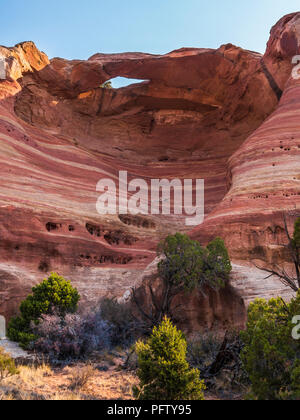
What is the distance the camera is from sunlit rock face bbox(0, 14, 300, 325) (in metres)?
18.3

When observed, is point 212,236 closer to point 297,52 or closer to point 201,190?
point 201,190

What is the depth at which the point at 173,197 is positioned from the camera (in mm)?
29844

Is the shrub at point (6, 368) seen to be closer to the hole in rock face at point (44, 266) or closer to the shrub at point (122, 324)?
the shrub at point (122, 324)

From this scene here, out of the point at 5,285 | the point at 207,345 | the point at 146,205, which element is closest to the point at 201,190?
the point at 146,205

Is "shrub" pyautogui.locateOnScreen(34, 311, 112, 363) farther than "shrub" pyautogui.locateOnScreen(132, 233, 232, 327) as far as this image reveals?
No

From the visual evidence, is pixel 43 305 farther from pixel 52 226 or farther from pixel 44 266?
pixel 52 226

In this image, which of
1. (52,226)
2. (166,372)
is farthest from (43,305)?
(52,226)

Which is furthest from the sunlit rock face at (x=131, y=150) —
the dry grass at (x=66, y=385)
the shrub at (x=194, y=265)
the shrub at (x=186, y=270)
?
the dry grass at (x=66, y=385)

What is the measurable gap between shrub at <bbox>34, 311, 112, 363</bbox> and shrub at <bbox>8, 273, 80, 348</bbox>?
0.45 meters

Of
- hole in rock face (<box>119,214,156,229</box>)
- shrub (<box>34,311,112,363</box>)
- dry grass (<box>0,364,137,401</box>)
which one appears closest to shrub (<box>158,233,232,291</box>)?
shrub (<box>34,311,112,363</box>)

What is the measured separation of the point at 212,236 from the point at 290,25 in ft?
62.4

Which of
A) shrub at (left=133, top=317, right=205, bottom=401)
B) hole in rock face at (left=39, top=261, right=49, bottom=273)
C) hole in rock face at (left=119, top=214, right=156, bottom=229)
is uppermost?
hole in rock face at (left=119, top=214, right=156, bottom=229)

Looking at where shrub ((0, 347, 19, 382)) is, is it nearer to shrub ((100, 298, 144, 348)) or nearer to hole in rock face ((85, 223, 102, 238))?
shrub ((100, 298, 144, 348))

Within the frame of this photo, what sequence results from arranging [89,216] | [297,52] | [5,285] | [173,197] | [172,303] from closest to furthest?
1. [172,303]
2. [5,285]
3. [89,216]
4. [297,52]
5. [173,197]
